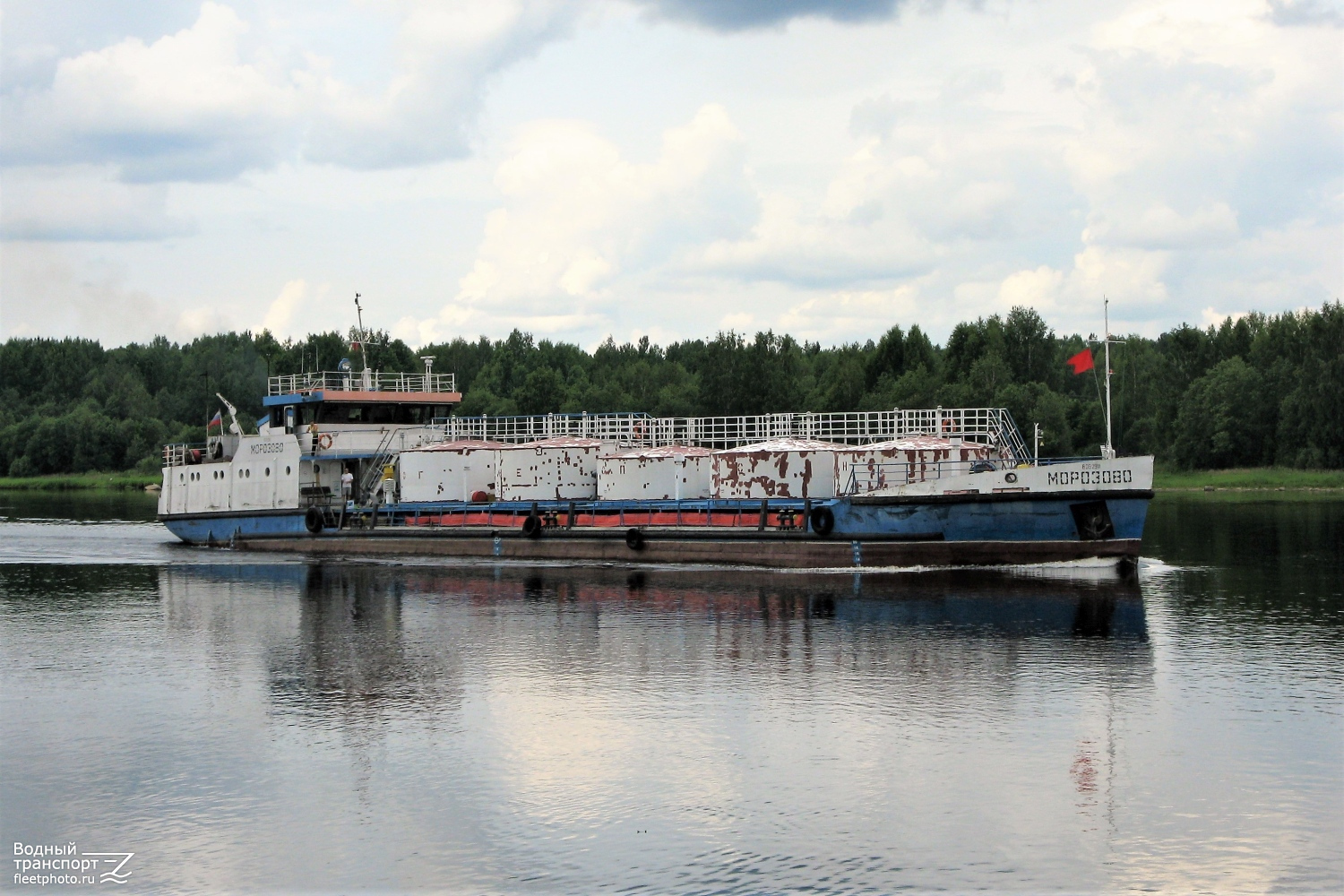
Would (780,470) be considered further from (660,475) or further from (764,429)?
(764,429)

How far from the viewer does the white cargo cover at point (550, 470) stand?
45.5m

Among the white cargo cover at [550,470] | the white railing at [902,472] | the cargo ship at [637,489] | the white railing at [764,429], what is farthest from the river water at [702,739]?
the white cargo cover at [550,470]

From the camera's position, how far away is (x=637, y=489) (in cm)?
4356

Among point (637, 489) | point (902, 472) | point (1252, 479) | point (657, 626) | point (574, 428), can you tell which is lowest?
point (657, 626)

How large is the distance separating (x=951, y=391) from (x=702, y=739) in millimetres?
80781

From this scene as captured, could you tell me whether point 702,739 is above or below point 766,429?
→ below

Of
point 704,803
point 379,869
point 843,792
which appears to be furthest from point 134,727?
point 843,792

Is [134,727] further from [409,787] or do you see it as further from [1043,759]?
[1043,759]

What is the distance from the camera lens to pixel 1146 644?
2706 centimetres

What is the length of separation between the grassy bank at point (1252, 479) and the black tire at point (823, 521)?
191ft

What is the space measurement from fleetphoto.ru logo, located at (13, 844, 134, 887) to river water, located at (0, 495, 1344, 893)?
20cm

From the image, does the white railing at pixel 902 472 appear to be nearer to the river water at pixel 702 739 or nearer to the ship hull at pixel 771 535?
the ship hull at pixel 771 535

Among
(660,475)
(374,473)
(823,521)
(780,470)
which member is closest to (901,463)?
(823,521)

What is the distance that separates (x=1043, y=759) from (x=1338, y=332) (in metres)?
87.7
